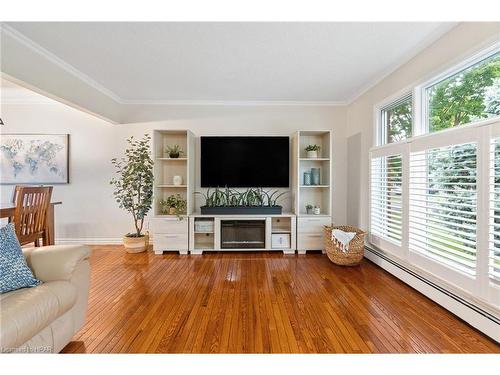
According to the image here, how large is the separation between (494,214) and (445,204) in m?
0.42

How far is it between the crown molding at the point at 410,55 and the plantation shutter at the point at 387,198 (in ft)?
3.38

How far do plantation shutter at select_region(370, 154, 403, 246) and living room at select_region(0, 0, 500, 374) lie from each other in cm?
3

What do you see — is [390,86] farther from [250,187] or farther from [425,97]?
[250,187]

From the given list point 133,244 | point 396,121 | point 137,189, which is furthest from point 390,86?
point 133,244

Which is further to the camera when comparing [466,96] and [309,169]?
[309,169]

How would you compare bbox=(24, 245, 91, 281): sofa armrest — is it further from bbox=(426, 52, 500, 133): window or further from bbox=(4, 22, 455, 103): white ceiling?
bbox=(426, 52, 500, 133): window

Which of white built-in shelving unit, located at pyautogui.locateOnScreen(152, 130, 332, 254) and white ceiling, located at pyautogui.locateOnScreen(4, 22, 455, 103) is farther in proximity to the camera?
white built-in shelving unit, located at pyautogui.locateOnScreen(152, 130, 332, 254)

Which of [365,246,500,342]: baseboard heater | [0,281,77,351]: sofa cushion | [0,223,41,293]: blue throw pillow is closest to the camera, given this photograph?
[0,281,77,351]: sofa cushion

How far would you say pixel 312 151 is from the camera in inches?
157

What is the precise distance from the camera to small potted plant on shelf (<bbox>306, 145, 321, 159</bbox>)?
3.98m

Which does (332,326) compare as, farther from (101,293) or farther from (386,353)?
(101,293)

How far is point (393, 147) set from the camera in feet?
9.64

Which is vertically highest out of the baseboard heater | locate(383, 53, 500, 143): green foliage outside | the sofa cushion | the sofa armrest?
locate(383, 53, 500, 143): green foliage outside

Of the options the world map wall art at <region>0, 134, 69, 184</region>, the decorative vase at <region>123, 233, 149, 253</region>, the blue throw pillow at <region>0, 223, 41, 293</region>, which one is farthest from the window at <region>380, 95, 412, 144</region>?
the world map wall art at <region>0, 134, 69, 184</region>
